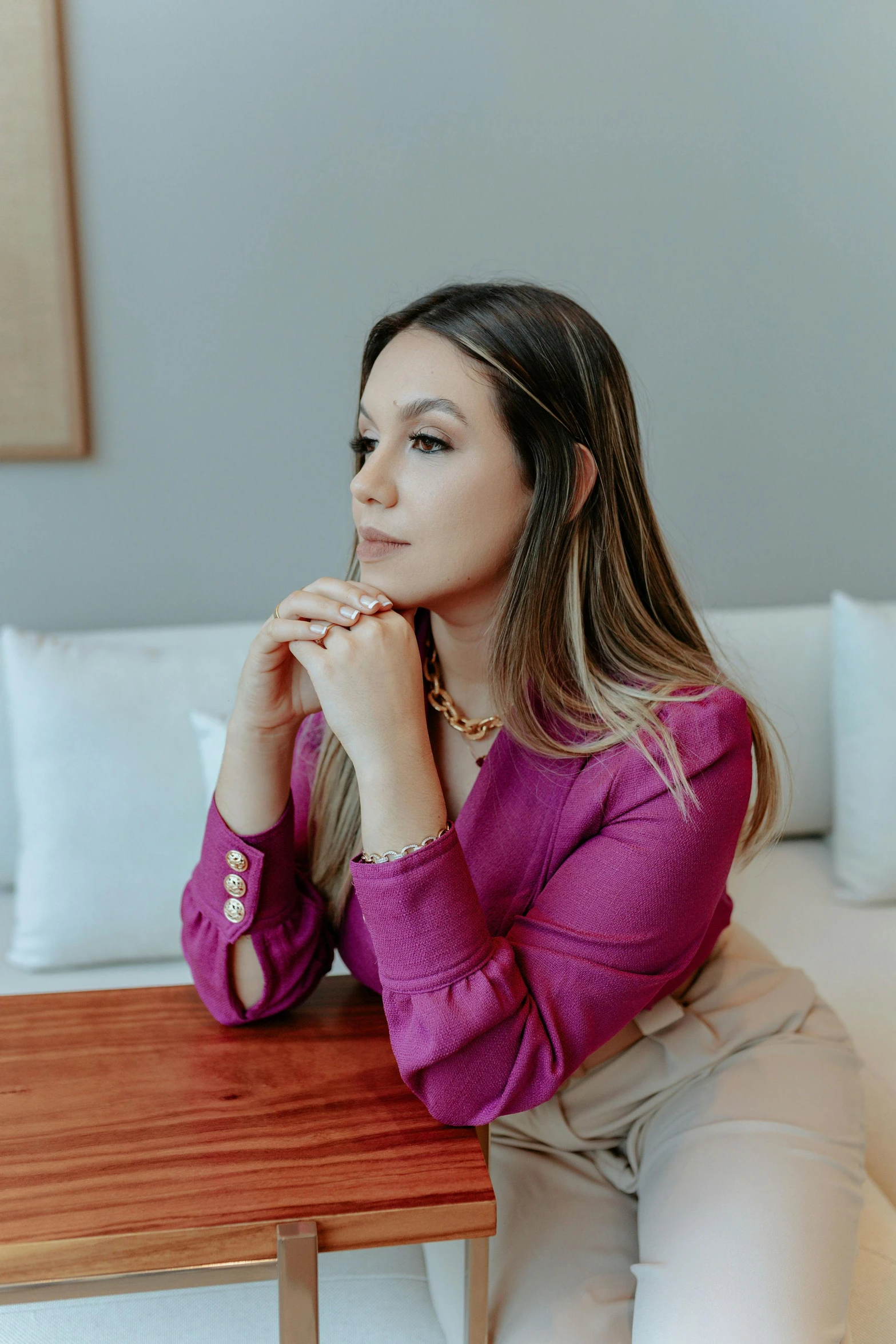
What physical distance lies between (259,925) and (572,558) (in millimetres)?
508

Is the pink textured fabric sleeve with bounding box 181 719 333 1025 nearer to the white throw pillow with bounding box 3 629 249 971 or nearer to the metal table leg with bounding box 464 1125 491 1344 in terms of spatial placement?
the metal table leg with bounding box 464 1125 491 1344

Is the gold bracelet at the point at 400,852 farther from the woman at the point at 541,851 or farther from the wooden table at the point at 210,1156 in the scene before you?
the wooden table at the point at 210,1156

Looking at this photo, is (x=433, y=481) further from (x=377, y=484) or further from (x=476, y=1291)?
→ (x=476, y=1291)

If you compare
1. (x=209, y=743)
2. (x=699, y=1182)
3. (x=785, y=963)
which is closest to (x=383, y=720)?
(x=699, y=1182)

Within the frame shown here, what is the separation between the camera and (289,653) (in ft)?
3.95

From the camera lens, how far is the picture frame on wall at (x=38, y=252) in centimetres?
182

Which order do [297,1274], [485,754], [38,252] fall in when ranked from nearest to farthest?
[297,1274] < [485,754] < [38,252]

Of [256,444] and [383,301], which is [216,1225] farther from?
[383,301]

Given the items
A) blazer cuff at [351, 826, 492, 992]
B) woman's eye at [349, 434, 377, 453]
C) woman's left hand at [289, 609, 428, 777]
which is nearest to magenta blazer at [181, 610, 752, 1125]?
blazer cuff at [351, 826, 492, 992]

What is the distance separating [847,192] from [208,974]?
Result: 187 centimetres

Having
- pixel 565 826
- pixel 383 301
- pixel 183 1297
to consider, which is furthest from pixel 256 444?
pixel 183 1297

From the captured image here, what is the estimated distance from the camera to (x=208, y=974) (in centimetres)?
117

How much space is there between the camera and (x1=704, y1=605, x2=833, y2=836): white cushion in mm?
2146

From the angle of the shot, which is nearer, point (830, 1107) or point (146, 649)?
point (830, 1107)
